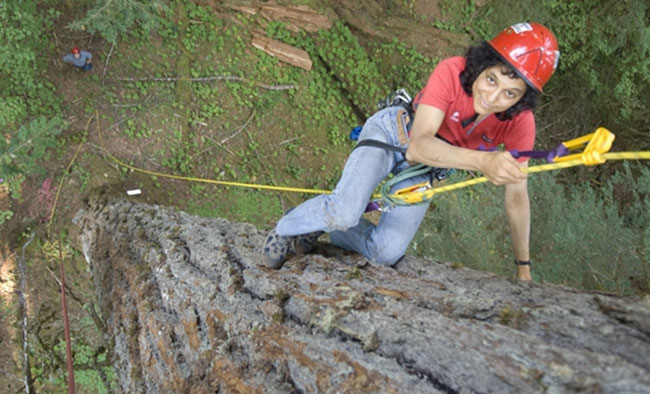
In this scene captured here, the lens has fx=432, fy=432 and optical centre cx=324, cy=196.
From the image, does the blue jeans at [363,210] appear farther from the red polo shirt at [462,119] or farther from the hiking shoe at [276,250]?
the red polo shirt at [462,119]

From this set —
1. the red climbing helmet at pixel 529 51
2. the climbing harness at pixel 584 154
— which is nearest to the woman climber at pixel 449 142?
the red climbing helmet at pixel 529 51

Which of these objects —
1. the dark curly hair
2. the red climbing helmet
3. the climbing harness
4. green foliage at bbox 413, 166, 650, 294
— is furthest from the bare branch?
the climbing harness

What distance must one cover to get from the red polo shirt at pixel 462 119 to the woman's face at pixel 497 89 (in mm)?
87

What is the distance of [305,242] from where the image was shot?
2.47 m

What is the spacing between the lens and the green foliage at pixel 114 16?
4.35 meters

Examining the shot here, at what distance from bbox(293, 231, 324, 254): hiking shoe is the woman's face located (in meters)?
1.08

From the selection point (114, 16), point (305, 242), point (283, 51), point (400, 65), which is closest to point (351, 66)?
point (400, 65)

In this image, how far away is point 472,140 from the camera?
2293 millimetres

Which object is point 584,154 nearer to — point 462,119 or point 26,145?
point 462,119

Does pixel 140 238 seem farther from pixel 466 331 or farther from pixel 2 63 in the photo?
pixel 2 63

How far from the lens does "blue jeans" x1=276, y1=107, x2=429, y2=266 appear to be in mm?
2256

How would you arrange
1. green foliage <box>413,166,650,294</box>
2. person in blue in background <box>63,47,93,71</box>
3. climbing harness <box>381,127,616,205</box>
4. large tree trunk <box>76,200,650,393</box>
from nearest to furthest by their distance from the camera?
large tree trunk <box>76,200,650,393</box>
climbing harness <box>381,127,616,205</box>
green foliage <box>413,166,650,294</box>
person in blue in background <box>63,47,93,71</box>

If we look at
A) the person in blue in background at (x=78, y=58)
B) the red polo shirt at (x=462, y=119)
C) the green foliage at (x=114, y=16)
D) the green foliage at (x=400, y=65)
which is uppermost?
the red polo shirt at (x=462, y=119)

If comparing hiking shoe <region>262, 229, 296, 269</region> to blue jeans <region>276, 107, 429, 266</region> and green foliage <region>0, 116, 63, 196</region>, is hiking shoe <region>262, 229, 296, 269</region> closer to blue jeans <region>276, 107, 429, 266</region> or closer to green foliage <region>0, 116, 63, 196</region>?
blue jeans <region>276, 107, 429, 266</region>
